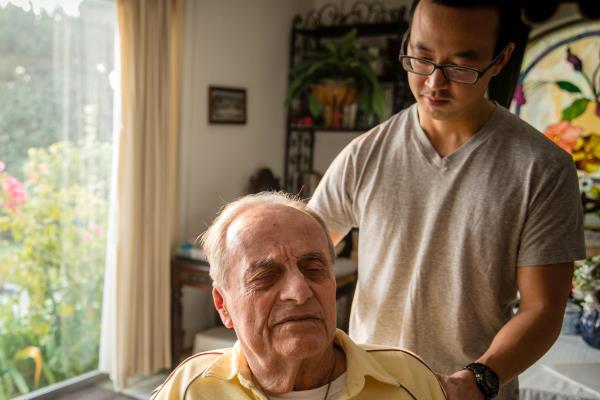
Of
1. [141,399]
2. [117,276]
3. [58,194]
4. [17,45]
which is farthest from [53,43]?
[141,399]

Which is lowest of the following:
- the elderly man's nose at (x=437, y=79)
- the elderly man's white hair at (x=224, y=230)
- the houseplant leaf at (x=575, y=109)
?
the elderly man's white hair at (x=224, y=230)

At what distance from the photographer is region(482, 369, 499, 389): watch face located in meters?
1.22

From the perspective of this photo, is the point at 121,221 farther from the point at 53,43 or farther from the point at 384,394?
the point at 384,394

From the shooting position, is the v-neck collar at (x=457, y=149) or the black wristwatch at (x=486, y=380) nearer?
the black wristwatch at (x=486, y=380)

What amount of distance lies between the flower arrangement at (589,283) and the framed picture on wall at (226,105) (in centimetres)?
256

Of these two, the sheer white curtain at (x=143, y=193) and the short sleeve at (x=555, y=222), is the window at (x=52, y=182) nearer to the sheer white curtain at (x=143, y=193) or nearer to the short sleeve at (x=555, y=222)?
the sheer white curtain at (x=143, y=193)

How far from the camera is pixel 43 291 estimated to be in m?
3.18

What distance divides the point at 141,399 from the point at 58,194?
1.22 meters

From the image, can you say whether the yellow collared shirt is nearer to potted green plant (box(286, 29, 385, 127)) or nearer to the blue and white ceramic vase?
the blue and white ceramic vase

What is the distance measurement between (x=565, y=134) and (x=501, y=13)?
2.36 meters

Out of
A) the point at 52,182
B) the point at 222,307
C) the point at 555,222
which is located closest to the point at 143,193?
the point at 52,182

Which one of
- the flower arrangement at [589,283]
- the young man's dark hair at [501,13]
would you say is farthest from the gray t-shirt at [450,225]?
the flower arrangement at [589,283]

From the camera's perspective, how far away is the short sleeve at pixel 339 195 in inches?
61.9

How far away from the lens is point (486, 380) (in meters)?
1.22
